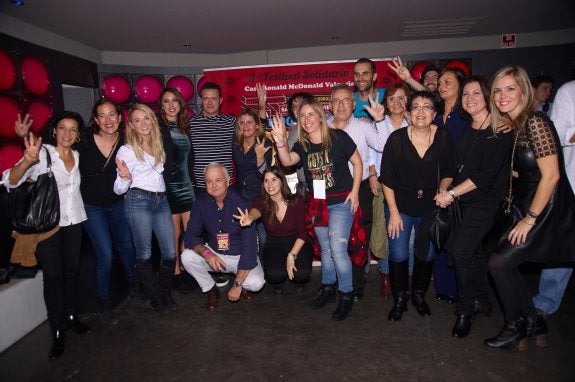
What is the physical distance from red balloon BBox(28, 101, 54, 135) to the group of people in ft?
8.59

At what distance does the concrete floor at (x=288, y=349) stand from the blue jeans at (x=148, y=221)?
64cm

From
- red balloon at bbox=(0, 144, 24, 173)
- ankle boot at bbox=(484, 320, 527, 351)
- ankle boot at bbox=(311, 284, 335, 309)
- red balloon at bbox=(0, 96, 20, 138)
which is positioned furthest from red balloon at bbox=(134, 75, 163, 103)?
ankle boot at bbox=(484, 320, 527, 351)

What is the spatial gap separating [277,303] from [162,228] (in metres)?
1.34

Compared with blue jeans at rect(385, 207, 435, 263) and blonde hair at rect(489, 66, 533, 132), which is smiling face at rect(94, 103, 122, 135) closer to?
blue jeans at rect(385, 207, 435, 263)

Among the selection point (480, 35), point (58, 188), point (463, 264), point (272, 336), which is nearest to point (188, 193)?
point (58, 188)

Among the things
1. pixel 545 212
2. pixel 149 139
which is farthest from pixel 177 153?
pixel 545 212

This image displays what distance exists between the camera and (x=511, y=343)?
2.54 meters

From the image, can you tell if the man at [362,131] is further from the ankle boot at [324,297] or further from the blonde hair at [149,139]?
the blonde hair at [149,139]

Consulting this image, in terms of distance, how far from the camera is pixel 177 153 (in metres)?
3.49

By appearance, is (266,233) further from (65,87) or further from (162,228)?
(65,87)

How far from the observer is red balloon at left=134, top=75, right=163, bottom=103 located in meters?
7.21

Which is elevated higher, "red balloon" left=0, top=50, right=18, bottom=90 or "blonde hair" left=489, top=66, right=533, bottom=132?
"red balloon" left=0, top=50, right=18, bottom=90

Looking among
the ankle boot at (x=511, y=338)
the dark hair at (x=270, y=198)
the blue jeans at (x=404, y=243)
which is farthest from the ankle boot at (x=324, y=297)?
the ankle boot at (x=511, y=338)

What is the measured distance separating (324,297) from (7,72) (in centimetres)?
477
